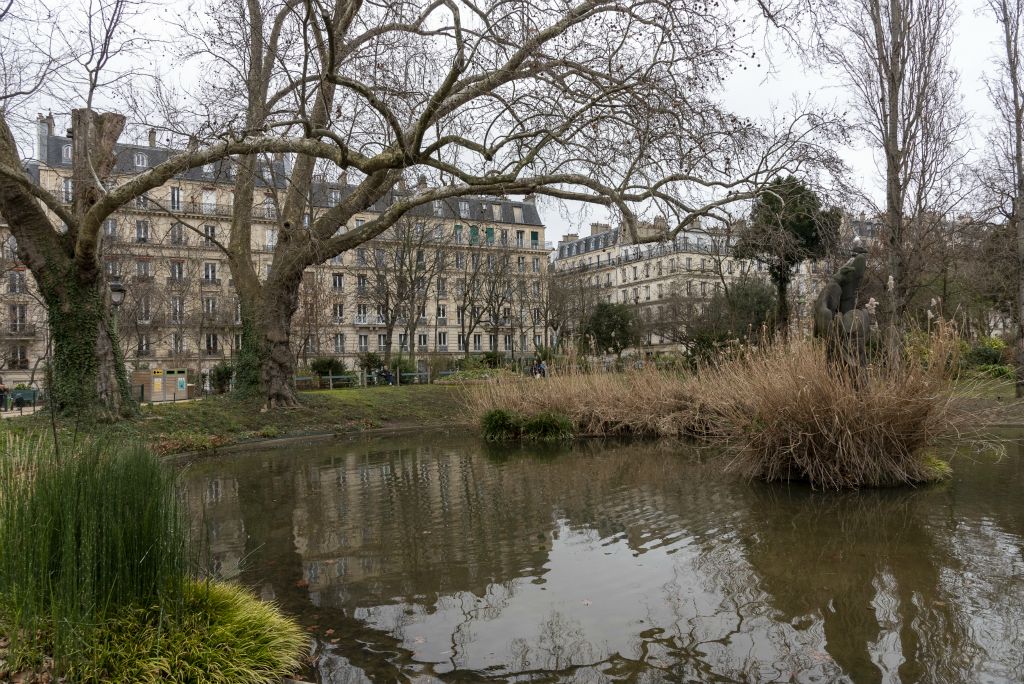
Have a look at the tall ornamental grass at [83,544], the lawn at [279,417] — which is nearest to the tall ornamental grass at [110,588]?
the tall ornamental grass at [83,544]

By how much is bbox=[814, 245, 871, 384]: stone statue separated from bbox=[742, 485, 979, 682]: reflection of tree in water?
62.0 inches

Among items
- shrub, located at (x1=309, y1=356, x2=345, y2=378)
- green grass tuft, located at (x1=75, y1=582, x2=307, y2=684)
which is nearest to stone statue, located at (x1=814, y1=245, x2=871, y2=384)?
green grass tuft, located at (x1=75, y1=582, x2=307, y2=684)

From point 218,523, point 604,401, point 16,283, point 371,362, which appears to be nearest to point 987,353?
point 604,401

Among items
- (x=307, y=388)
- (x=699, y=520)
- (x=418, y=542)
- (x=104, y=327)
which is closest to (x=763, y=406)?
(x=699, y=520)

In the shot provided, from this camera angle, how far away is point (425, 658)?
3932 mm

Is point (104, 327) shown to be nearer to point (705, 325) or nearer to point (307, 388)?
point (307, 388)

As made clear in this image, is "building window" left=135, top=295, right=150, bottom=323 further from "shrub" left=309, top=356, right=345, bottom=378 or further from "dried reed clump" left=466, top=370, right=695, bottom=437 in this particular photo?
"dried reed clump" left=466, top=370, right=695, bottom=437

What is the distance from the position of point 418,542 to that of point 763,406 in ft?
14.0

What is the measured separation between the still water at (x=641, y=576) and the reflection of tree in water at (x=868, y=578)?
0.02 m

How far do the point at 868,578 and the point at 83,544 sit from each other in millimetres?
4752

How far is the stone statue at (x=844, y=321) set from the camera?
27.5 feet

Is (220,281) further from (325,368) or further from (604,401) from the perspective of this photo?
(604,401)

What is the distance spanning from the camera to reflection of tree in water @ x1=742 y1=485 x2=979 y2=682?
373cm

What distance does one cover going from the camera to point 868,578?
4957mm
